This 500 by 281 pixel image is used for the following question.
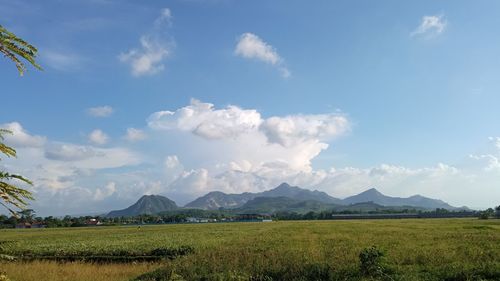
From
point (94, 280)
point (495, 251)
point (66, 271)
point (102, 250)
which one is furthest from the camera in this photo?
point (102, 250)

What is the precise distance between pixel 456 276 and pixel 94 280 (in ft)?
51.4

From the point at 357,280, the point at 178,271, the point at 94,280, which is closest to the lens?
the point at 357,280

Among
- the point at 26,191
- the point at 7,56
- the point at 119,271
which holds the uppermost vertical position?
the point at 7,56

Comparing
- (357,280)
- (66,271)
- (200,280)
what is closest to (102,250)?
(66,271)

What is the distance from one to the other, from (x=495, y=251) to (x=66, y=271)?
77.2 ft

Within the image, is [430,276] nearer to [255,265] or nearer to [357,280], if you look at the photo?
[357,280]

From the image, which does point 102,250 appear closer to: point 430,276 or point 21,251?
point 21,251

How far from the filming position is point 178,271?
19.1 m

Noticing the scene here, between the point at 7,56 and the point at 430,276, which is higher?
the point at 7,56

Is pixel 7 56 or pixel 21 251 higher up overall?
pixel 7 56

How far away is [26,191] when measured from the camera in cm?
595

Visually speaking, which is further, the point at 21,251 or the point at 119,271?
the point at 21,251

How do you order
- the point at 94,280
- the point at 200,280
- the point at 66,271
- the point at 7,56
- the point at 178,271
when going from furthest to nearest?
the point at 66,271 → the point at 94,280 → the point at 178,271 → the point at 200,280 → the point at 7,56

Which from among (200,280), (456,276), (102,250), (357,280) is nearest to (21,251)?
(102,250)
